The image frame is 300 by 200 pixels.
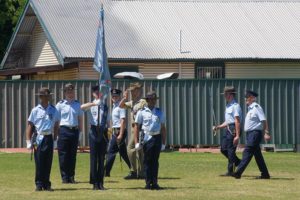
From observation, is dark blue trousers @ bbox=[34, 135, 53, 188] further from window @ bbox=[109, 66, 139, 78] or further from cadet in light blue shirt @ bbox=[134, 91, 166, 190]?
window @ bbox=[109, 66, 139, 78]

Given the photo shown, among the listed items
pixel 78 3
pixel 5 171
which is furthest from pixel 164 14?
pixel 5 171

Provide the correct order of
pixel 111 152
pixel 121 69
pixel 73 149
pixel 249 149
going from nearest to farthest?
pixel 73 149, pixel 111 152, pixel 249 149, pixel 121 69

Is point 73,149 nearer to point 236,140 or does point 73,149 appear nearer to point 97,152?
point 97,152

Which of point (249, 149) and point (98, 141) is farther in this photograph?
point (249, 149)

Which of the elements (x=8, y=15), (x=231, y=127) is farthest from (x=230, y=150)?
(x=8, y=15)

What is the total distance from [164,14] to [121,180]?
2021cm

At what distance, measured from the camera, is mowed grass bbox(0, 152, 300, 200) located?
17.7m

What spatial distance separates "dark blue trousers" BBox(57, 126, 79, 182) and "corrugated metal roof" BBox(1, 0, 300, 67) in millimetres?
15937

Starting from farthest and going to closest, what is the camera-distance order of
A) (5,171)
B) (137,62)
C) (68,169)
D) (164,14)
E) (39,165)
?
(164,14)
(137,62)
(5,171)
(68,169)
(39,165)

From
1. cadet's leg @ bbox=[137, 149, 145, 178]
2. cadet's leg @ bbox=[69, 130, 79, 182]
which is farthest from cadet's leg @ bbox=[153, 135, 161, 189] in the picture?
cadet's leg @ bbox=[69, 130, 79, 182]

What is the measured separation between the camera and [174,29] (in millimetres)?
39688

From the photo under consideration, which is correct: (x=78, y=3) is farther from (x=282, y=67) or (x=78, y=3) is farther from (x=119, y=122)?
(x=119, y=122)

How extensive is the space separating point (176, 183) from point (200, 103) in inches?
524

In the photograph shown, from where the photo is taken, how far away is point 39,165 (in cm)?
1856
